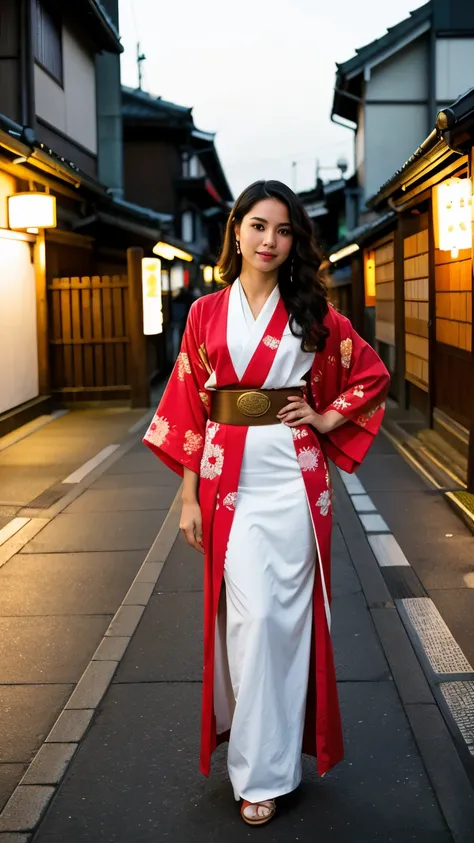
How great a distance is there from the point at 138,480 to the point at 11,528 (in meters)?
2.35

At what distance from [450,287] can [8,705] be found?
8.47m

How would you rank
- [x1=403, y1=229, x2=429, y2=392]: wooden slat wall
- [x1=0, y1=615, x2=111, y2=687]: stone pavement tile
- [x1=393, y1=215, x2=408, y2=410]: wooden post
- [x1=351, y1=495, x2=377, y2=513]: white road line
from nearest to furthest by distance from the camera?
1. [x1=0, y1=615, x2=111, y2=687]: stone pavement tile
2. [x1=351, y1=495, x2=377, y2=513]: white road line
3. [x1=403, y1=229, x2=429, y2=392]: wooden slat wall
4. [x1=393, y1=215, x2=408, y2=410]: wooden post

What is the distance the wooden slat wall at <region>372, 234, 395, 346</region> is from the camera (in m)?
17.5

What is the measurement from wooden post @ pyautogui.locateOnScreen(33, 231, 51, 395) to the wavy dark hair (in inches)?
497

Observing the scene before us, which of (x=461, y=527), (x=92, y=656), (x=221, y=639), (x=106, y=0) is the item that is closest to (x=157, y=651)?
(x=92, y=656)

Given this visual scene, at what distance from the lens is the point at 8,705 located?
462cm

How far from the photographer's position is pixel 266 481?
3516 millimetres

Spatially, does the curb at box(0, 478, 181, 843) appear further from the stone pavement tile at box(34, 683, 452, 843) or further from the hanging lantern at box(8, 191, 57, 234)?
the hanging lantern at box(8, 191, 57, 234)

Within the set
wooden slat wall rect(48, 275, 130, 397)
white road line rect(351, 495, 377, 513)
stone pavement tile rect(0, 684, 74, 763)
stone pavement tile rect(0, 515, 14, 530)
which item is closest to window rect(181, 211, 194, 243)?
wooden slat wall rect(48, 275, 130, 397)

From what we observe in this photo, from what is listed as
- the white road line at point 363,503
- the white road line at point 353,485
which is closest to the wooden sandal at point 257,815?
the white road line at point 363,503

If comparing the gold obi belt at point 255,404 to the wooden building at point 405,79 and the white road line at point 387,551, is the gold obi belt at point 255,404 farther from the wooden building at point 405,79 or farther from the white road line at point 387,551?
the wooden building at point 405,79

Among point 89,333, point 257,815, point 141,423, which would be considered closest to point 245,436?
point 257,815

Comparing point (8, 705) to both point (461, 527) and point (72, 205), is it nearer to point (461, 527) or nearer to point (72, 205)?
point (461, 527)

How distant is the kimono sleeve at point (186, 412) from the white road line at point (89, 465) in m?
6.82
